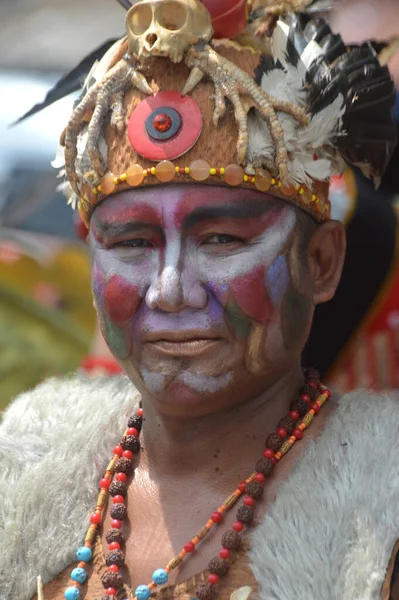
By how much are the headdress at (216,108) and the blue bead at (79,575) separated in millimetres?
906

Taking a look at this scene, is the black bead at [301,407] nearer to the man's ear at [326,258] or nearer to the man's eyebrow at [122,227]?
the man's ear at [326,258]

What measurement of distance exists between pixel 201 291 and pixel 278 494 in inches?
19.3

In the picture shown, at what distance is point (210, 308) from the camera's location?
2271 mm

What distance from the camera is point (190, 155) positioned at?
2.31 metres

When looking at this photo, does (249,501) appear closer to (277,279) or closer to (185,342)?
(185,342)

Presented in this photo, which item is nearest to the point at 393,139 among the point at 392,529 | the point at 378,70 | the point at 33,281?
the point at 378,70

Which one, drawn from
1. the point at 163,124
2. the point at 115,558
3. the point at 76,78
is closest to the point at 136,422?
the point at 115,558

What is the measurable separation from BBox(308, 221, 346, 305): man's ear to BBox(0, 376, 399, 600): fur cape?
29 centimetres

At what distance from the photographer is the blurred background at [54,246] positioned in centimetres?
359

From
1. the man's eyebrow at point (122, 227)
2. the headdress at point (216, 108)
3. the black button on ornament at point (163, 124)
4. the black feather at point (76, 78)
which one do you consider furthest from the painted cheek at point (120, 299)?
the black feather at point (76, 78)

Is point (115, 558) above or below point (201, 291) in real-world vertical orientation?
below

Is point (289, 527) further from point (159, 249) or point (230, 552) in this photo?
point (159, 249)

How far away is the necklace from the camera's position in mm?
2260

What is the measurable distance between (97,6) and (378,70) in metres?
5.51
